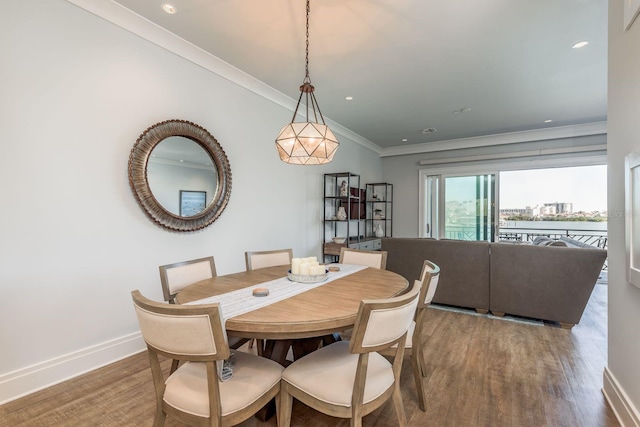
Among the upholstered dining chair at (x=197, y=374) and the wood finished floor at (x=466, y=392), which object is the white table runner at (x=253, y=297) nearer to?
the upholstered dining chair at (x=197, y=374)

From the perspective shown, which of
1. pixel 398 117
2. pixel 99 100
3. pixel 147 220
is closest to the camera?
pixel 99 100

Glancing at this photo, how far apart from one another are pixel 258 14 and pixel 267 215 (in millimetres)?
2105

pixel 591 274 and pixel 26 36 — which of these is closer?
pixel 26 36

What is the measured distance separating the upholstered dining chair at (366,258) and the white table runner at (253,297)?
0.69m

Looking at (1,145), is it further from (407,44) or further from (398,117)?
(398,117)

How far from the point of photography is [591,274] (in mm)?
2961

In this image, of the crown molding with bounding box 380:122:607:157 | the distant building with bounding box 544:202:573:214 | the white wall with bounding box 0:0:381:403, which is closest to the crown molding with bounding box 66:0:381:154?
the white wall with bounding box 0:0:381:403

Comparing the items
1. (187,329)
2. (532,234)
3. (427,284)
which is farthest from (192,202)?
(532,234)

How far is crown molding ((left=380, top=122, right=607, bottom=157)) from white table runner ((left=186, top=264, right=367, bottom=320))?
501cm

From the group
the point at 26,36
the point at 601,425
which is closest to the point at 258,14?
the point at 26,36

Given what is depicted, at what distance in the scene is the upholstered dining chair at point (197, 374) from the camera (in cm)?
107

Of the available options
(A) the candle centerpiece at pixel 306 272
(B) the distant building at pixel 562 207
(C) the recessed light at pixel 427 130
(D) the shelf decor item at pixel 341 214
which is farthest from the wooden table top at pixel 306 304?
(B) the distant building at pixel 562 207

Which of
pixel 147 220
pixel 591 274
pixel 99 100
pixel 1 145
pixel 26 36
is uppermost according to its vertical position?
pixel 26 36

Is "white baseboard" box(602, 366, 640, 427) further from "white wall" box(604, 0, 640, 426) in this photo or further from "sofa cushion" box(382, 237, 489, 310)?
"sofa cushion" box(382, 237, 489, 310)
